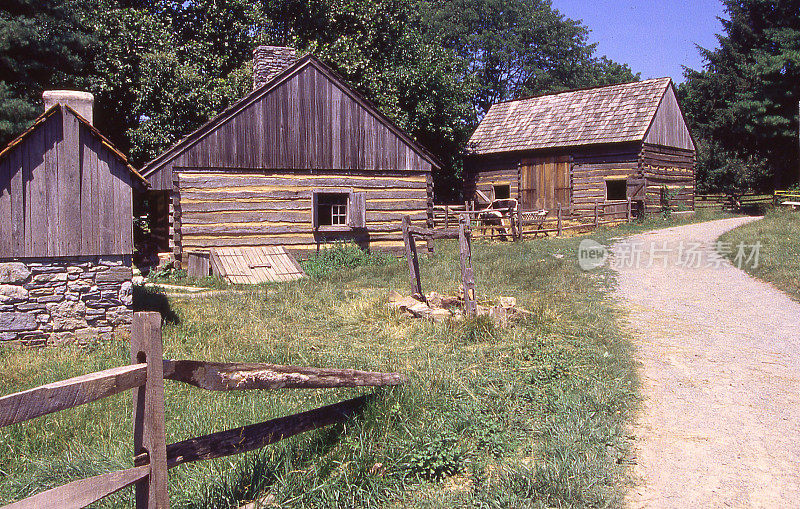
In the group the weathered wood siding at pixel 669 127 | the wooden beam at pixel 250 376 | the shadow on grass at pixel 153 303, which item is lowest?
the shadow on grass at pixel 153 303

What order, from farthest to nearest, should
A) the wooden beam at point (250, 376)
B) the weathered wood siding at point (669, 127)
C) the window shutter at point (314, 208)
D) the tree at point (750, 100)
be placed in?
the tree at point (750, 100) < the weathered wood siding at point (669, 127) < the window shutter at point (314, 208) < the wooden beam at point (250, 376)

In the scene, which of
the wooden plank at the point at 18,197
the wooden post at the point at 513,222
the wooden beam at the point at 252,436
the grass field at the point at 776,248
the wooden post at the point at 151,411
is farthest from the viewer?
the wooden post at the point at 513,222

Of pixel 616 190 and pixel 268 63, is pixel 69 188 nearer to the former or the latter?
pixel 268 63

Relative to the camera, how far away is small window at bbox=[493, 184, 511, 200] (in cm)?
2903

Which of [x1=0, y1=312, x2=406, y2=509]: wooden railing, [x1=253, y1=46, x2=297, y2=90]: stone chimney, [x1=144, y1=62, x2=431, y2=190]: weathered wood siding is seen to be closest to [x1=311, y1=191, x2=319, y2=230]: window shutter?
[x1=144, y1=62, x2=431, y2=190]: weathered wood siding

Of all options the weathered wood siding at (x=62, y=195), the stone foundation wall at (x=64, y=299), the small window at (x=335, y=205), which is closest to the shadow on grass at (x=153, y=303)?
the stone foundation wall at (x=64, y=299)

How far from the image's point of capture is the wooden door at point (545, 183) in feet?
88.2

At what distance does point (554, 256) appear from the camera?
16.2 meters

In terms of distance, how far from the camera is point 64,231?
9422 millimetres

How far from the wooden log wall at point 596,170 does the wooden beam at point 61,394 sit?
957 inches

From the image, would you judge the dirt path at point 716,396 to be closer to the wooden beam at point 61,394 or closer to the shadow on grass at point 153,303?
the wooden beam at point 61,394

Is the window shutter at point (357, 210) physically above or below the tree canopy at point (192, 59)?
below

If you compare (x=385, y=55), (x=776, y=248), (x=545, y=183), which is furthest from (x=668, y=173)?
(x=385, y=55)

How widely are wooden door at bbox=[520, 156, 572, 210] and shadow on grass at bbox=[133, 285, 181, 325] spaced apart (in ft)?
60.5
